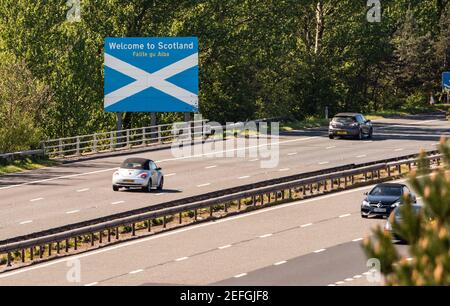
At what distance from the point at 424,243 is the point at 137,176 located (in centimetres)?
3147

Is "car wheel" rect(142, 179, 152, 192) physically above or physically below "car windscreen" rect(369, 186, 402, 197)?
below

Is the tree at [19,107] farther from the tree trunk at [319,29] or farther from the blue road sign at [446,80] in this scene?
the tree trunk at [319,29]

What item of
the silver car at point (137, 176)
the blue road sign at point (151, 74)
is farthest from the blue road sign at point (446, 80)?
the silver car at point (137, 176)

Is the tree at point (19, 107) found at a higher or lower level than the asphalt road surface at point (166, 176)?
higher

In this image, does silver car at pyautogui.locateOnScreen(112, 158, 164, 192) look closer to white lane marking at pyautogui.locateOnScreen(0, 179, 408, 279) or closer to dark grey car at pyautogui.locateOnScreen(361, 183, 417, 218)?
white lane marking at pyautogui.locateOnScreen(0, 179, 408, 279)

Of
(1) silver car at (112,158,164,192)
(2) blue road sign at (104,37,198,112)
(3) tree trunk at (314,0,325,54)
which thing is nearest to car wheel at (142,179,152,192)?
(1) silver car at (112,158,164,192)

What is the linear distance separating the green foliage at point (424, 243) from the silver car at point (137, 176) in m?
30.5

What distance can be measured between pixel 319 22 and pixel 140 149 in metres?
33.8

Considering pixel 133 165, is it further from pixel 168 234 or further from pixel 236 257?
pixel 236 257

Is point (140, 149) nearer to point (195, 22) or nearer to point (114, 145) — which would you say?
point (114, 145)

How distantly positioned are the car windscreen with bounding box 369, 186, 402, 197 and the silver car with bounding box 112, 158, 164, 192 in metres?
8.73

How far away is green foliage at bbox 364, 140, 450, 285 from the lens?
1173 centimetres

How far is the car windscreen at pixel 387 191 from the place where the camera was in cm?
3812
